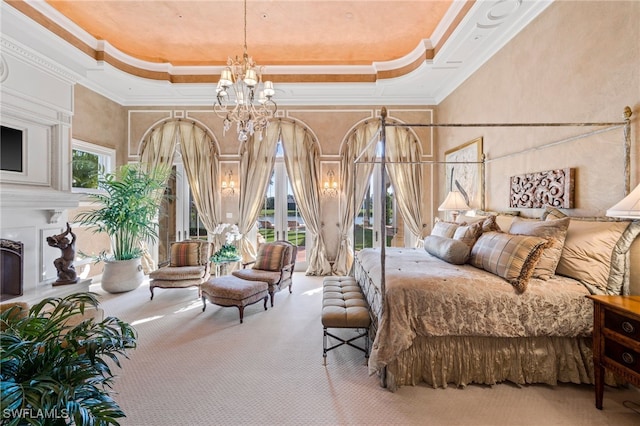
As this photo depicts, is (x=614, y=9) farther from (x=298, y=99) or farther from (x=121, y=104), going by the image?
(x=121, y=104)

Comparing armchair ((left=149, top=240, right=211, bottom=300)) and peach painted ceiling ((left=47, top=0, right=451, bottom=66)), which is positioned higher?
peach painted ceiling ((left=47, top=0, right=451, bottom=66))

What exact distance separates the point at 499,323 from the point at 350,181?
4103mm

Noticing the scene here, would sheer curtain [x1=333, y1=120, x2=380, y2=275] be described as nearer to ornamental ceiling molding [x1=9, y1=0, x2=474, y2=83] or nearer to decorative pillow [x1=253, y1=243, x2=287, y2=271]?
ornamental ceiling molding [x1=9, y1=0, x2=474, y2=83]

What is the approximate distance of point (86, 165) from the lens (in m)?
5.25

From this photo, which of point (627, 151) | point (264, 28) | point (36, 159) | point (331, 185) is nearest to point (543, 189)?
point (627, 151)

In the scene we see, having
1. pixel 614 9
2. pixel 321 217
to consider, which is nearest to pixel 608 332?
pixel 614 9

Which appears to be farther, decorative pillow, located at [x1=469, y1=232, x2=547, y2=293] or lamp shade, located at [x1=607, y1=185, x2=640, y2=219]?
decorative pillow, located at [x1=469, y1=232, x2=547, y2=293]

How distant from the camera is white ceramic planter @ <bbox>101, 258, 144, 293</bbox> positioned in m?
4.84

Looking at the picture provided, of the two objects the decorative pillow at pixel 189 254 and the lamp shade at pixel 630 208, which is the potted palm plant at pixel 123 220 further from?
the lamp shade at pixel 630 208

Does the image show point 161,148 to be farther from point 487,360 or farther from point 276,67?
point 487,360

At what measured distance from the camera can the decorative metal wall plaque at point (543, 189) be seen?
285 centimetres

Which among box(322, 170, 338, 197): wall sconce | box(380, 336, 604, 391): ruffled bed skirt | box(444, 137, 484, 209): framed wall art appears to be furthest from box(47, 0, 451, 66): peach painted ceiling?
box(380, 336, 604, 391): ruffled bed skirt

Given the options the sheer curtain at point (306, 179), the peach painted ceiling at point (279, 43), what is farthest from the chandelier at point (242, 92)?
the sheer curtain at point (306, 179)

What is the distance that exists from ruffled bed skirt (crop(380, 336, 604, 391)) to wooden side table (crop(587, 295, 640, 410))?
0.85 feet
